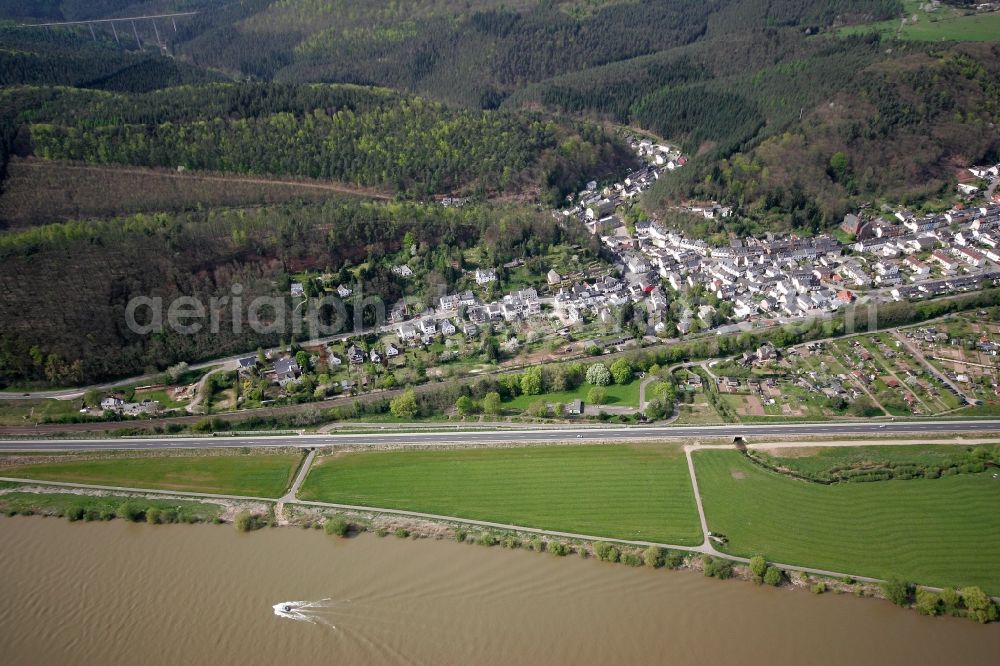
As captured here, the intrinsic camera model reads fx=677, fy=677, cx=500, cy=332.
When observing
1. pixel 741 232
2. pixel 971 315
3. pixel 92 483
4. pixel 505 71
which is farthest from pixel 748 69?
pixel 92 483

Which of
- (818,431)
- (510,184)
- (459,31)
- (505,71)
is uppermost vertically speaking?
(459,31)

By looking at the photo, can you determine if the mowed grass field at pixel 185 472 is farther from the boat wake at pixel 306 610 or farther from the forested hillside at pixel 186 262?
the forested hillside at pixel 186 262

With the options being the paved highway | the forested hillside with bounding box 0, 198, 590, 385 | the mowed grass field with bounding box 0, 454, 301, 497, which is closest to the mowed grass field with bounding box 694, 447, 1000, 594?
the paved highway

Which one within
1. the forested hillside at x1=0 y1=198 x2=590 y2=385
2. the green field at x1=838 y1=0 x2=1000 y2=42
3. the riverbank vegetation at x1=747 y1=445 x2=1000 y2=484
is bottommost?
the riverbank vegetation at x1=747 y1=445 x2=1000 y2=484

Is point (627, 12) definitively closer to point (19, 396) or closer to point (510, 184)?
point (510, 184)

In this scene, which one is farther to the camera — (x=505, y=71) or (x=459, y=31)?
(x=459, y=31)

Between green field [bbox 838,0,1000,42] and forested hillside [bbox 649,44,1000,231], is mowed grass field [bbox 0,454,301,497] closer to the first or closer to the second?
forested hillside [bbox 649,44,1000,231]

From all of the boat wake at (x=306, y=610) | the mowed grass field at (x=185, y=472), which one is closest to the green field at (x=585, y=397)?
the mowed grass field at (x=185, y=472)
